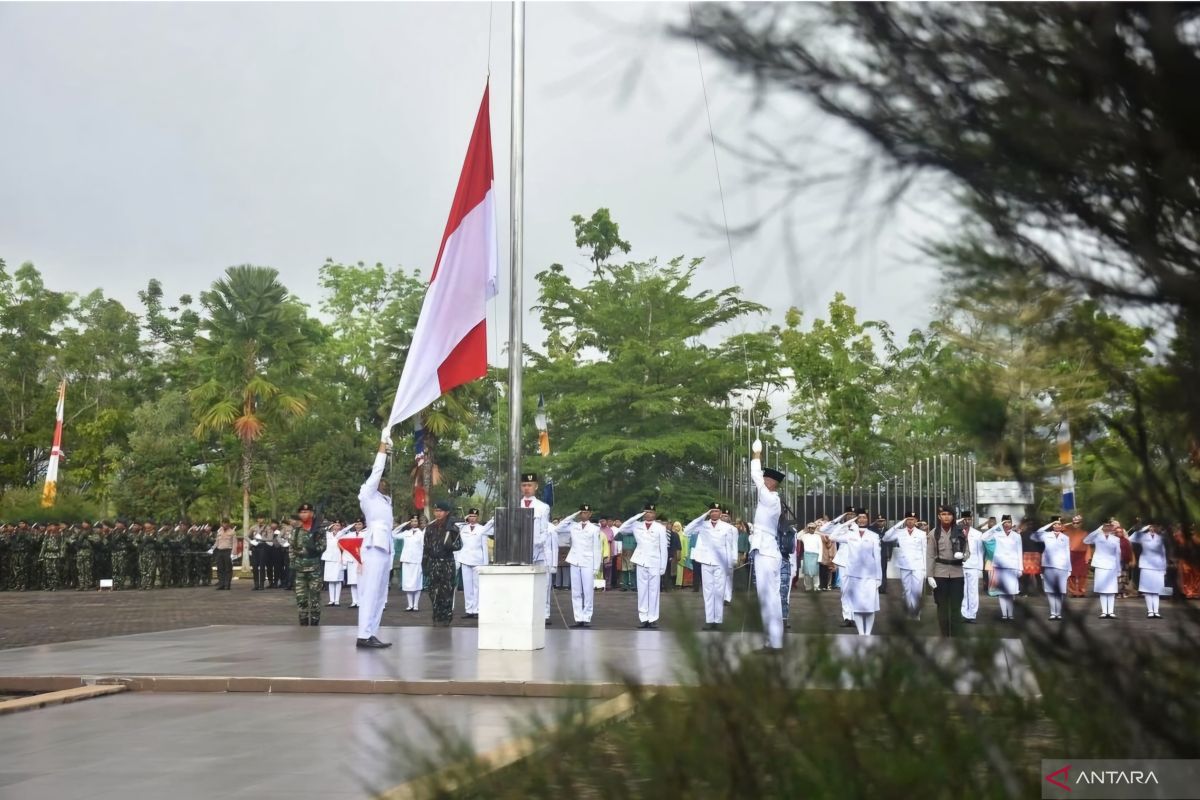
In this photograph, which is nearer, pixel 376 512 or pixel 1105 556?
pixel 376 512

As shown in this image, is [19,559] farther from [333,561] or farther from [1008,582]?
[1008,582]

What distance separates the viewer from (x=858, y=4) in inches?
117

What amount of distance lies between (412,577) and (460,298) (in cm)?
1260

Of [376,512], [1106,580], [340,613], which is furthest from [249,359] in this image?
[1106,580]

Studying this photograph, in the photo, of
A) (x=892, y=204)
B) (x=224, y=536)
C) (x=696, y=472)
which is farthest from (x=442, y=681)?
(x=696, y=472)

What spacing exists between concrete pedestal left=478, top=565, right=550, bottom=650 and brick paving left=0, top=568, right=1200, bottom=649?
3713 millimetres

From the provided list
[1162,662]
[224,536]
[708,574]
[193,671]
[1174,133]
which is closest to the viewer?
[1174,133]

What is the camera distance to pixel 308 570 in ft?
67.5

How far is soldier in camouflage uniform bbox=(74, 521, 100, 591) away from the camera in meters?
36.6

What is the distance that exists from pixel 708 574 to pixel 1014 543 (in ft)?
16.0

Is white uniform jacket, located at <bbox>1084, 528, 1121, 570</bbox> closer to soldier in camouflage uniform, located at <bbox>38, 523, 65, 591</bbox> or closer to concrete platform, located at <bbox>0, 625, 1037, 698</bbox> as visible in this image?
concrete platform, located at <bbox>0, 625, 1037, 698</bbox>

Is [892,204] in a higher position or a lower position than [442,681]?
higher

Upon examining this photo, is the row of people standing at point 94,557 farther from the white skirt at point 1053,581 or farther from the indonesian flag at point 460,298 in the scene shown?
the white skirt at point 1053,581

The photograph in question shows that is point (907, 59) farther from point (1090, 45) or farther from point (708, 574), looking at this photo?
point (708, 574)
